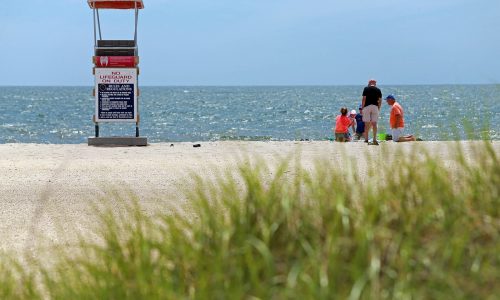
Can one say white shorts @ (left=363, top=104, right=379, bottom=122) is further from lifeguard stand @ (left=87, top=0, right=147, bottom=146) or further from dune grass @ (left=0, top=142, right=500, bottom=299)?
dune grass @ (left=0, top=142, right=500, bottom=299)

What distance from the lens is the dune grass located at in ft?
12.6

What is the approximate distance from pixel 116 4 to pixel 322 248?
1438 centimetres

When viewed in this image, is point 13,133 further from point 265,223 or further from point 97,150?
point 265,223

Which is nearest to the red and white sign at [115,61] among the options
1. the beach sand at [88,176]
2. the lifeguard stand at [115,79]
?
the lifeguard stand at [115,79]

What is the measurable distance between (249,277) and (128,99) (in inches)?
538

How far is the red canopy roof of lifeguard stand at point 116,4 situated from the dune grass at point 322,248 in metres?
13.2

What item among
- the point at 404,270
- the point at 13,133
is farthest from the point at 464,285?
the point at 13,133

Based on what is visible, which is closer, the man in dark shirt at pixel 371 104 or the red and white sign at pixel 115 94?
the man in dark shirt at pixel 371 104

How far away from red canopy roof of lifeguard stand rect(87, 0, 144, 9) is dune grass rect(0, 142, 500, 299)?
A: 43.4 feet

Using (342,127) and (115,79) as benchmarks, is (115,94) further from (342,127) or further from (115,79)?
(342,127)

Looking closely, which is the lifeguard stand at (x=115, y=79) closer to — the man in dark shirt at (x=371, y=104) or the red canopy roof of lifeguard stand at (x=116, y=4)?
the red canopy roof of lifeguard stand at (x=116, y=4)

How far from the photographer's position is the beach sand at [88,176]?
25.3 ft

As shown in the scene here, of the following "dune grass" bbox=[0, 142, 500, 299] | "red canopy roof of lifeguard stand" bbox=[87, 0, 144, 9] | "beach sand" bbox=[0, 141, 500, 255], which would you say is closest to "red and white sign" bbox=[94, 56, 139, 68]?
"red canopy roof of lifeguard stand" bbox=[87, 0, 144, 9]

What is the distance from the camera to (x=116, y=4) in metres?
17.8
